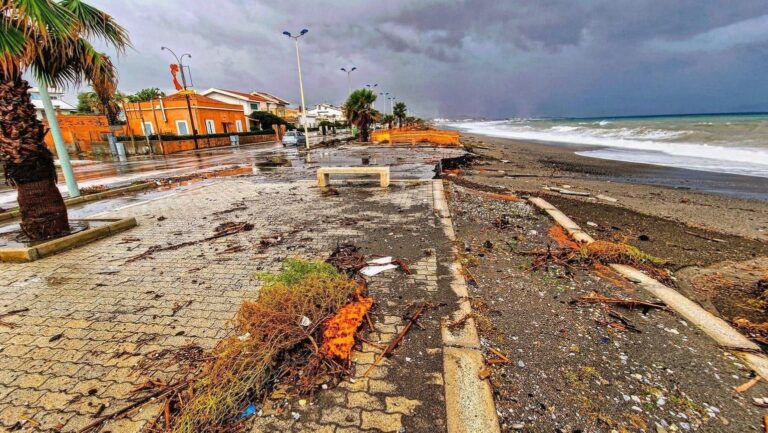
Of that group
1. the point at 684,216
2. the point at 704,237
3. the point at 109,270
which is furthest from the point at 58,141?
the point at 684,216

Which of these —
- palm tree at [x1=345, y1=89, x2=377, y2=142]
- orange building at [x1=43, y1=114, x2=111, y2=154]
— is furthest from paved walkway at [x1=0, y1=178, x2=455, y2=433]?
orange building at [x1=43, y1=114, x2=111, y2=154]

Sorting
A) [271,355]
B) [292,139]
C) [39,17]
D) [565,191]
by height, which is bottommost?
[565,191]

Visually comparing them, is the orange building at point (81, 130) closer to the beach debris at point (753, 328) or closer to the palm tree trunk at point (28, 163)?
the palm tree trunk at point (28, 163)

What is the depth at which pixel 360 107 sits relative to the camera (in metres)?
31.5

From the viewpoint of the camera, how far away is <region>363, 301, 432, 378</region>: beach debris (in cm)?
259

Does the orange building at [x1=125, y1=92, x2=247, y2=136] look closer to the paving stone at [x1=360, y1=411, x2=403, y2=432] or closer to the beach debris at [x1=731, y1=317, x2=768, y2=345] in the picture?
the paving stone at [x1=360, y1=411, x2=403, y2=432]

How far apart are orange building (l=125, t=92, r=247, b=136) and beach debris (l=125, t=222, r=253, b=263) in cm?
3553

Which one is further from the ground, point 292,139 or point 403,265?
point 292,139

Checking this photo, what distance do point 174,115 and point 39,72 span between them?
37660 millimetres

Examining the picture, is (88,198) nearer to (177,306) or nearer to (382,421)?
(177,306)

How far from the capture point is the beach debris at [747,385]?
2.31m

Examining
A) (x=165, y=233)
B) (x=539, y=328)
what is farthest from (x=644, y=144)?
(x=165, y=233)

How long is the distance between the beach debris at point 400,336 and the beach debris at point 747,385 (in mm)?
2369

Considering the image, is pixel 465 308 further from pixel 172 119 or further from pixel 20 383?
pixel 172 119
